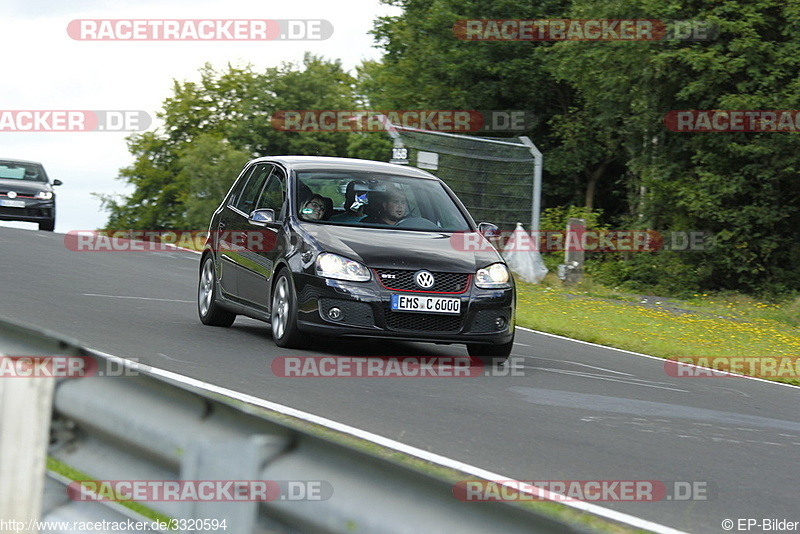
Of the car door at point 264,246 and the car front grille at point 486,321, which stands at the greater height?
the car door at point 264,246

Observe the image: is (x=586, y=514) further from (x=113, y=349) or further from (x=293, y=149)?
(x=293, y=149)

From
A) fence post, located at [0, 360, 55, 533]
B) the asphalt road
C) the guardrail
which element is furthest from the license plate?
fence post, located at [0, 360, 55, 533]

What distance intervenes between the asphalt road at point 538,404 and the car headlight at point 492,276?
2.73ft

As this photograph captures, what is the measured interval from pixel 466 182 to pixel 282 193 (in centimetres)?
1384

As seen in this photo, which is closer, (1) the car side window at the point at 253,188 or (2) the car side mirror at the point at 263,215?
A: (2) the car side mirror at the point at 263,215

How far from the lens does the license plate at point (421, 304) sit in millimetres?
10086

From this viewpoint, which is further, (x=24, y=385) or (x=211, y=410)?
(x=24, y=385)

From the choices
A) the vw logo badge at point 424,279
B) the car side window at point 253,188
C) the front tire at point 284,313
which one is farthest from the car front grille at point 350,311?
the car side window at point 253,188

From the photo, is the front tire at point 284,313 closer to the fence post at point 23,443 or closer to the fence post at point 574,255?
the fence post at point 23,443

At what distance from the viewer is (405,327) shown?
10156mm

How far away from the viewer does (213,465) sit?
117 inches

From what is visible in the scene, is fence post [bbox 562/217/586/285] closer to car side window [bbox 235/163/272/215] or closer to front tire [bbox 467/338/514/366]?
car side window [bbox 235/163/272/215]

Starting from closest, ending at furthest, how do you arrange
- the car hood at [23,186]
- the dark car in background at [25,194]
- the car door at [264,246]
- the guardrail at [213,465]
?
the guardrail at [213,465] → the car door at [264,246] → the car hood at [23,186] → the dark car in background at [25,194]

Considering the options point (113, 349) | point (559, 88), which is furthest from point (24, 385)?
point (559, 88)
